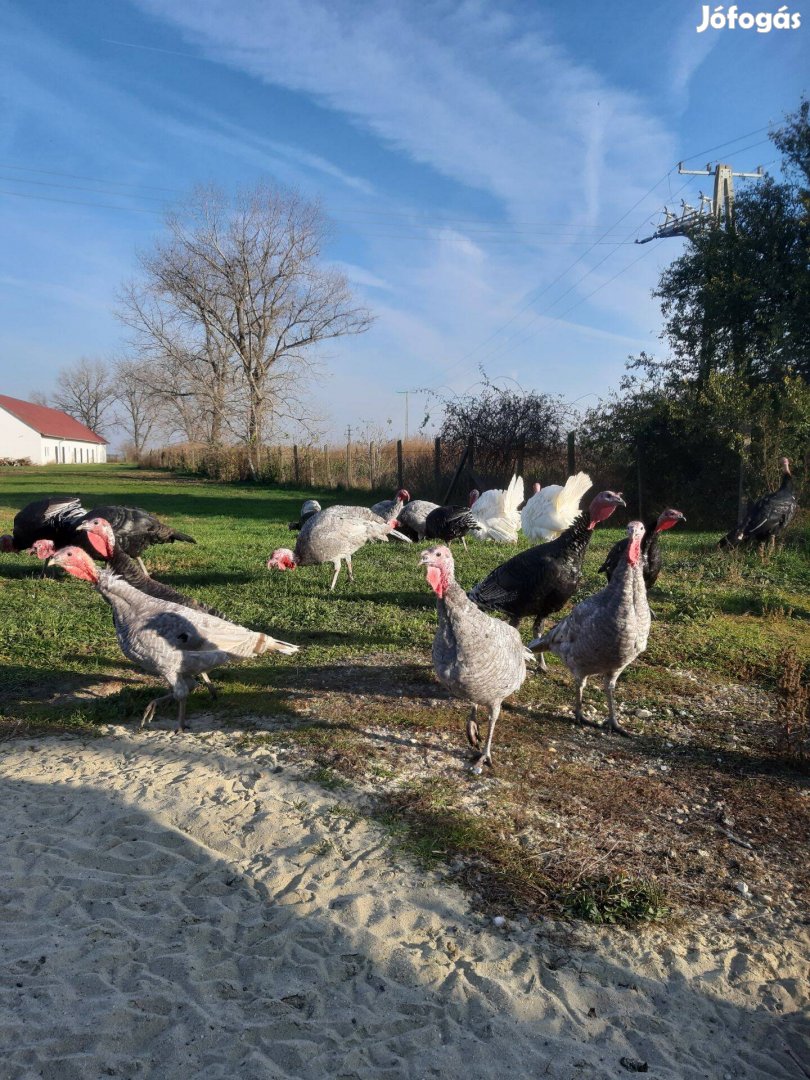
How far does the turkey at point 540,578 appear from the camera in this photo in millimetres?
6250

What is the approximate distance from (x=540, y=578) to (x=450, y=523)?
5638mm

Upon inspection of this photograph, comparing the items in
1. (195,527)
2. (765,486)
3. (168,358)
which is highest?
(168,358)

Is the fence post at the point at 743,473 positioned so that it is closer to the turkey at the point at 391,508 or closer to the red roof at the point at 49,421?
the turkey at the point at 391,508

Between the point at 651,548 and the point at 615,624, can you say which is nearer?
the point at 615,624

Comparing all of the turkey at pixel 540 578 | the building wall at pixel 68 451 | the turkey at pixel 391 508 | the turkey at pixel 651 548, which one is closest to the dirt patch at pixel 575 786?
the turkey at pixel 540 578

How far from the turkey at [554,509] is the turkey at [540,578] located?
3.04 meters

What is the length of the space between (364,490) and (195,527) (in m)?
9.56

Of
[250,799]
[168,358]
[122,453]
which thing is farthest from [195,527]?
[122,453]

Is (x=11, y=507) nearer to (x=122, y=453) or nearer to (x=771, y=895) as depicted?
(x=771, y=895)

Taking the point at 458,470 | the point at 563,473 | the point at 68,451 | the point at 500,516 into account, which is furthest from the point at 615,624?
the point at 68,451

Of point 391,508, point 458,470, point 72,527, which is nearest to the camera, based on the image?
point 72,527

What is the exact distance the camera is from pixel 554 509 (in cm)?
979

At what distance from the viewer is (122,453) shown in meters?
87.5

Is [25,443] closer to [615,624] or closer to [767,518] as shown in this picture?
[767,518]
